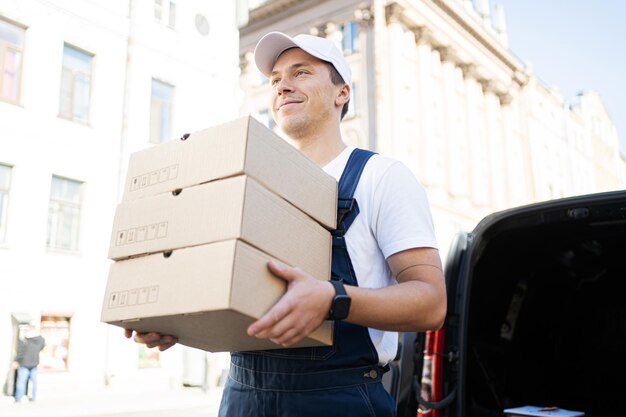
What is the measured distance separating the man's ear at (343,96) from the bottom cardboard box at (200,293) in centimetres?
94

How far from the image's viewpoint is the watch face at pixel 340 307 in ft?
4.91

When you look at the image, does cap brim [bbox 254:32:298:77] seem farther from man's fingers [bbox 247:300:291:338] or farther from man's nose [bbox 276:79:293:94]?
man's fingers [bbox 247:300:291:338]

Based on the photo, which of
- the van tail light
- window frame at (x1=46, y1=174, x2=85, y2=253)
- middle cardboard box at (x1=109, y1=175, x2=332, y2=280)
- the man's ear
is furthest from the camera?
window frame at (x1=46, y1=174, x2=85, y2=253)

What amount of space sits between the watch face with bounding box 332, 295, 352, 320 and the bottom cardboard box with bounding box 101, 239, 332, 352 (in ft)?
0.46

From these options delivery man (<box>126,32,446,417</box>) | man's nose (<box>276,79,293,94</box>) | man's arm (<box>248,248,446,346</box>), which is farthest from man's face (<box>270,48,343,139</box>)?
man's arm (<box>248,248,446,346</box>)

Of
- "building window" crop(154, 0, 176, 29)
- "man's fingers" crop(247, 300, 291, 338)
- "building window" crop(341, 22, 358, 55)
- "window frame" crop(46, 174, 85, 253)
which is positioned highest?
"building window" crop(341, 22, 358, 55)

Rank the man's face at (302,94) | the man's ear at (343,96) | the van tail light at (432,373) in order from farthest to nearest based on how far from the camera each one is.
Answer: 1. the van tail light at (432,373)
2. the man's ear at (343,96)
3. the man's face at (302,94)

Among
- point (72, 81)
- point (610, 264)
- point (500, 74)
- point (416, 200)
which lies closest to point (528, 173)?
point (500, 74)

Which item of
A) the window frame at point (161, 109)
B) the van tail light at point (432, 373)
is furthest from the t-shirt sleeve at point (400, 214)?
the window frame at point (161, 109)

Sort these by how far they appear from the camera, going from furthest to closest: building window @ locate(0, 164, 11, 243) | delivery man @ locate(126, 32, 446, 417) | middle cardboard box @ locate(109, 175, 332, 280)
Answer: building window @ locate(0, 164, 11, 243), delivery man @ locate(126, 32, 446, 417), middle cardboard box @ locate(109, 175, 332, 280)

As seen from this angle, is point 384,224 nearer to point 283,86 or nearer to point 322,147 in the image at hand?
point 322,147

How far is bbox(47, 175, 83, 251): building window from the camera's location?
533 inches

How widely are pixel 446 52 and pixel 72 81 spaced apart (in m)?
19.8

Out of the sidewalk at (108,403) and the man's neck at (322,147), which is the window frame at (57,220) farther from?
the man's neck at (322,147)
